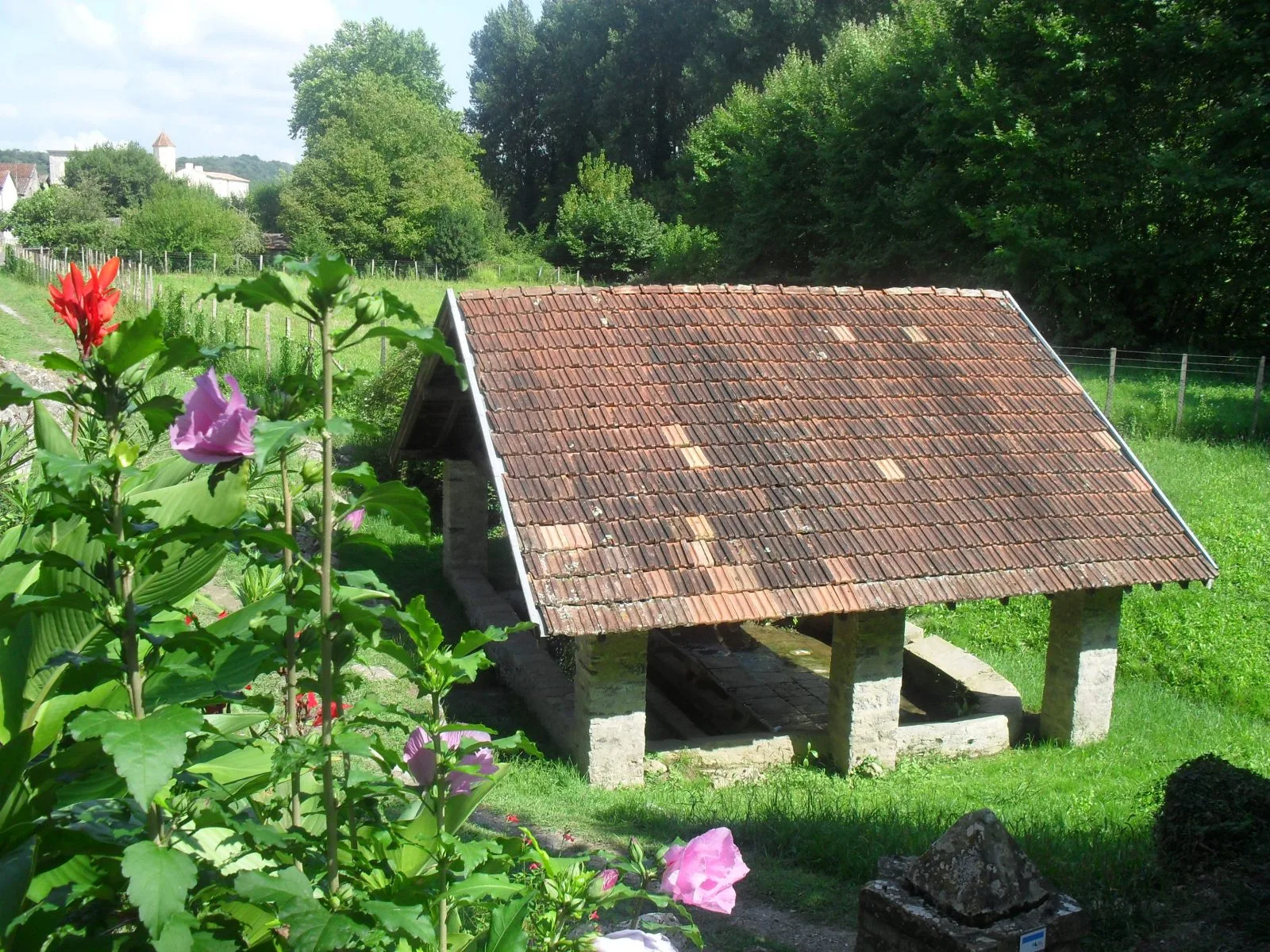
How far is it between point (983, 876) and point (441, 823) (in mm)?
2414

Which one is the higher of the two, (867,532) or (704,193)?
(704,193)

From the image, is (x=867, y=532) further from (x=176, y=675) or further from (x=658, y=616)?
(x=176, y=675)

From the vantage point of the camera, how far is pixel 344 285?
1859 millimetres

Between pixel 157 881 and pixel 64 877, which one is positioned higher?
pixel 157 881

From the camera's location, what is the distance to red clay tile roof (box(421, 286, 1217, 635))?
27.9 feet

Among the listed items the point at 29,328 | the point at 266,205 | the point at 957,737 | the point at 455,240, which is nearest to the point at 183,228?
the point at 455,240

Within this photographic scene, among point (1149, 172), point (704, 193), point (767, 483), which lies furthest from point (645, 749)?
point (704, 193)

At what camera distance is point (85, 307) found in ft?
6.38

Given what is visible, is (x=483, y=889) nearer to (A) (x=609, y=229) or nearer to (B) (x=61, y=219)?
(A) (x=609, y=229)

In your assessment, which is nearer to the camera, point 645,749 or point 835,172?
point 645,749

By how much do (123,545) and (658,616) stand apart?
21.0ft

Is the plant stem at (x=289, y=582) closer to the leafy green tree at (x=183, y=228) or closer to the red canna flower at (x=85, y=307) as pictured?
the red canna flower at (x=85, y=307)

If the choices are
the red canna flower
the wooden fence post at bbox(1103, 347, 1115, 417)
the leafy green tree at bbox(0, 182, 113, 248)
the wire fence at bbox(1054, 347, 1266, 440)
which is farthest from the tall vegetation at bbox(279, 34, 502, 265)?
the red canna flower

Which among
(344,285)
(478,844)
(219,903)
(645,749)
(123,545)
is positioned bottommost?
(645,749)
